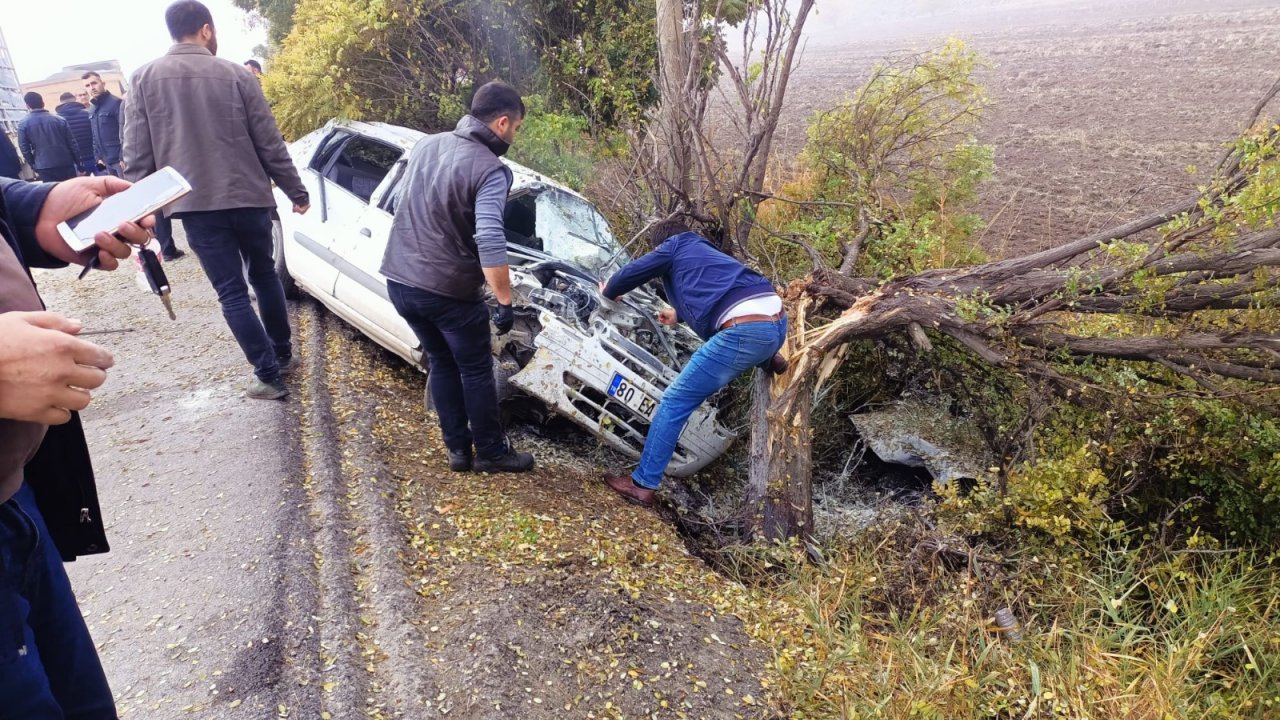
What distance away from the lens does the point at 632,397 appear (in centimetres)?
412

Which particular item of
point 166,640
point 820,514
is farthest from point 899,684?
point 166,640

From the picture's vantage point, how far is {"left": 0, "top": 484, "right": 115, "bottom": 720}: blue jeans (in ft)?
4.38

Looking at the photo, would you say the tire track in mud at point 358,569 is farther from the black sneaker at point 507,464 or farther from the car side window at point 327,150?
the car side window at point 327,150

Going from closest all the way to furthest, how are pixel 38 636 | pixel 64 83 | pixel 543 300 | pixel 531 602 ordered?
1. pixel 38 636
2. pixel 531 602
3. pixel 543 300
4. pixel 64 83

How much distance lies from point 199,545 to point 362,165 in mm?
4372

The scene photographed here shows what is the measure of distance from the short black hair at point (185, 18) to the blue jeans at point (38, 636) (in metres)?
3.18

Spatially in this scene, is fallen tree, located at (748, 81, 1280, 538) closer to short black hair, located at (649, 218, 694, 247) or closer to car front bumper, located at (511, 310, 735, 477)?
car front bumper, located at (511, 310, 735, 477)

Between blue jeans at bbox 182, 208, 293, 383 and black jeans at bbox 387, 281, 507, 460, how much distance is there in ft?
3.65

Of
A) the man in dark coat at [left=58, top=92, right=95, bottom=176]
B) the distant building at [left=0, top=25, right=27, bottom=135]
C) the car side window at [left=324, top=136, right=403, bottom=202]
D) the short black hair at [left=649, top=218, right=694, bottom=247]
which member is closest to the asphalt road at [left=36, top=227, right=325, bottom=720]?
the car side window at [left=324, top=136, right=403, bottom=202]

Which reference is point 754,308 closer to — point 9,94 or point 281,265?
point 281,265

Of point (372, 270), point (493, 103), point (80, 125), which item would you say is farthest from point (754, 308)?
point (80, 125)

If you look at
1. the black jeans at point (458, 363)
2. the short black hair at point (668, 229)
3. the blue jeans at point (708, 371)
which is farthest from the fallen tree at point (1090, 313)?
the black jeans at point (458, 363)

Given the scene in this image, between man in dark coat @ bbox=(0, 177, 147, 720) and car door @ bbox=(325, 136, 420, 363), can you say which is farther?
car door @ bbox=(325, 136, 420, 363)

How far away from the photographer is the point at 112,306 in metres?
6.21
